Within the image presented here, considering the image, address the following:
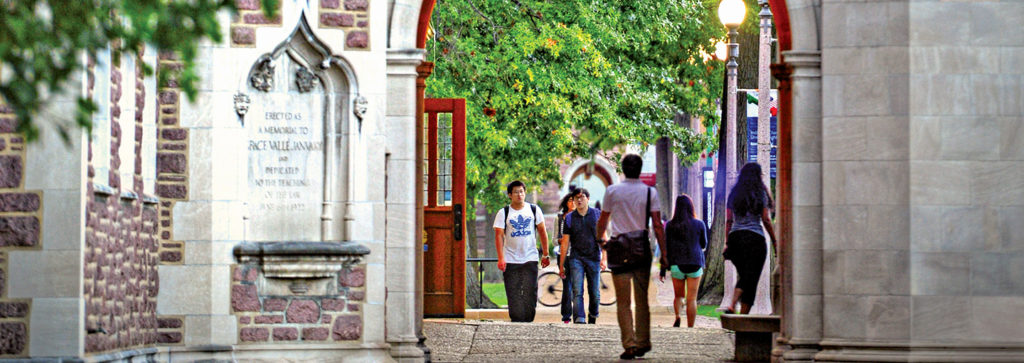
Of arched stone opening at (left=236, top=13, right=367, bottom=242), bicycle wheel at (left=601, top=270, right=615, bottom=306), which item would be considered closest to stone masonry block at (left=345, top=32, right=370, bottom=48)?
arched stone opening at (left=236, top=13, right=367, bottom=242)

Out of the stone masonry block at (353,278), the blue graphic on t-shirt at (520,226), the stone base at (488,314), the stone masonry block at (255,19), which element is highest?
the stone masonry block at (255,19)

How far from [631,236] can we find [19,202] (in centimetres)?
474

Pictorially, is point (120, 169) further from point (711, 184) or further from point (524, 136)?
point (711, 184)

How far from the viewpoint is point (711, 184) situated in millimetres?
27297

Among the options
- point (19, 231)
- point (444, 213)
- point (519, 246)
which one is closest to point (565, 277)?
point (519, 246)

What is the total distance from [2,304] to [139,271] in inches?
60.5

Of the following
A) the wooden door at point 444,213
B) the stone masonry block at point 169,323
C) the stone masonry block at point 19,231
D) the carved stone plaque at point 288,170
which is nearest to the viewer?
the stone masonry block at point 19,231

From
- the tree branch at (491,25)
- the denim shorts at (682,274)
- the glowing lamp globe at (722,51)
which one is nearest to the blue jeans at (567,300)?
the denim shorts at (682,274)

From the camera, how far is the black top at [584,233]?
643 inches

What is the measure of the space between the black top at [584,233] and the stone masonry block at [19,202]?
7.68 meters

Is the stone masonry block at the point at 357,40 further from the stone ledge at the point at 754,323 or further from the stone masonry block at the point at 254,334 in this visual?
the stone ledge at the point at 754,323

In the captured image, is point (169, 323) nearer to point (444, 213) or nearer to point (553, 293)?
point (444, 213)

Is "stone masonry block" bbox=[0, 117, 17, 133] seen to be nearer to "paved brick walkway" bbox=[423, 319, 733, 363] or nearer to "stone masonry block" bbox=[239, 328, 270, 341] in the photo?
"stone masonry block" bbox=[239, 328, 270, 341]

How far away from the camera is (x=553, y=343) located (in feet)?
47.0
